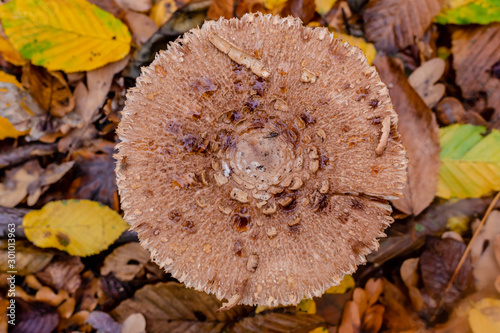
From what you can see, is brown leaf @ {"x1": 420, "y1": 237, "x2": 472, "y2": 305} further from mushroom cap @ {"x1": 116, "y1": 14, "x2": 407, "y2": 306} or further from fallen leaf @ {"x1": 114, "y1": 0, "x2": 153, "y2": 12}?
fallen leaf @ {"x1": 114, "y1": 0, "x2": 153, "y2": 12}

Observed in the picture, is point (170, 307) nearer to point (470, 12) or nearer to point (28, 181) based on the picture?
point (28, 181)

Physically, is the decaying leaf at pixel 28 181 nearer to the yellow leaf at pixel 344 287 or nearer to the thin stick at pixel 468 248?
the yellow leaf at pixel 344 287

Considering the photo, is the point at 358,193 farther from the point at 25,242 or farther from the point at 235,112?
the point at 25,242

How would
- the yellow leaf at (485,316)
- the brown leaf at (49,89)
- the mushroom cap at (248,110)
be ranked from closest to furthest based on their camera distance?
the mushroom cap at (248,110)
the yellow leaf at (485,316)
the brown leaf at (49,89)

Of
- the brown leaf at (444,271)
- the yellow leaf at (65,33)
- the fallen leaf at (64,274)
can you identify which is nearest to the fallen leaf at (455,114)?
the brown leaf at (444,271)

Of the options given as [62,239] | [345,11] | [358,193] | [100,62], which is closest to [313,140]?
[358,193]

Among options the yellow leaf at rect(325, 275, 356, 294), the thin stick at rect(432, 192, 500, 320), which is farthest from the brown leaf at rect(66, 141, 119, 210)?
the thin stick at rect(432, 192, 500, 320)
